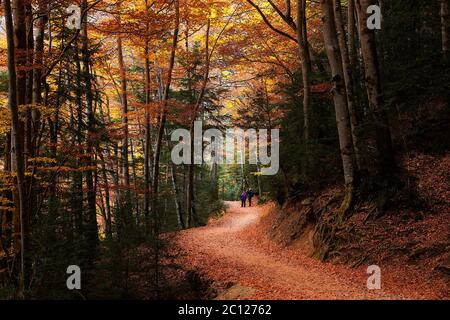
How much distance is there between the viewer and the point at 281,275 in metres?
8.27

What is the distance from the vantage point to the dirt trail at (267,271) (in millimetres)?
6629

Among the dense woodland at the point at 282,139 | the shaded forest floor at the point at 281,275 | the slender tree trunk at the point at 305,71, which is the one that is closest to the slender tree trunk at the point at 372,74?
the dense woodland at the point at 282,139

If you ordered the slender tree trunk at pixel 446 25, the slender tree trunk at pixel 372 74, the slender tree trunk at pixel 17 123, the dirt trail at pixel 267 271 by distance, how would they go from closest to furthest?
1. the dirt trail at pixel 267 271
2. the slender tree trunk at pixel 17 123
3. the slender tree trunk at pixel 372 74
4. the slender tree trunk at pixel 446 25

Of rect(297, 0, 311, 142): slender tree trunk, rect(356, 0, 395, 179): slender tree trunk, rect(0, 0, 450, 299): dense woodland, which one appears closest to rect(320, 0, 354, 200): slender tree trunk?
rect(0, 0, 450, 299): dense woodland

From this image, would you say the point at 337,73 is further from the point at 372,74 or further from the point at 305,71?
the point at 305,71

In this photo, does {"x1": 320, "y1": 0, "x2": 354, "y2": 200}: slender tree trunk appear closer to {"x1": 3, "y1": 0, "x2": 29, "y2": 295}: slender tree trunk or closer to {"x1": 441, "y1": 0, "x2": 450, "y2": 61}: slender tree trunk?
{"x1": 441, "y1": 0, "x2": 450, "y2": 61}: slender tree trunk

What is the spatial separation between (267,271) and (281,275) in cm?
54

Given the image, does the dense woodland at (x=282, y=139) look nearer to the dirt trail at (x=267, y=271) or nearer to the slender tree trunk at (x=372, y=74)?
the slender tree trunk at (x=372, y=74)

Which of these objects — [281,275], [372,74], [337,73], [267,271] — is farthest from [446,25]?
[267,271]

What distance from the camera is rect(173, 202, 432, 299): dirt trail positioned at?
663 cm

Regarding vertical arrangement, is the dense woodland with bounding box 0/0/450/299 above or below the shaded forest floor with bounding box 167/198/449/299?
above

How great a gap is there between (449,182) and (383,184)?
150 centimetres

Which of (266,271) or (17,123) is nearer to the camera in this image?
(17,123)
